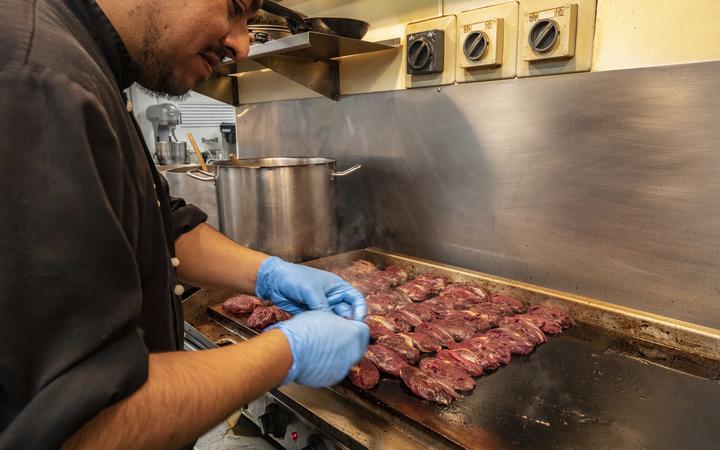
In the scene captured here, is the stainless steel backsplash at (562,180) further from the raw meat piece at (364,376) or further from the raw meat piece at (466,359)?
the raw meat piece at (364,376)

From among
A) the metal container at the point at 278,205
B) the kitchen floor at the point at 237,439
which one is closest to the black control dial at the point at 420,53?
the metal container at the point at 278,205

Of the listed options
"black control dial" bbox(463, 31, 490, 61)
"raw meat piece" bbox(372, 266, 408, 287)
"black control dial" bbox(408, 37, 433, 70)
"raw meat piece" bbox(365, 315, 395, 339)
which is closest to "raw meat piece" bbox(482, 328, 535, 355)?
"raw meat piece" bbox(365, 315, 395, 339)

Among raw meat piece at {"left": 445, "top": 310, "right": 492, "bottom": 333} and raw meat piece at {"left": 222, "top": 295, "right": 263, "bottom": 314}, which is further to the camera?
raw meat piece at {"left": 222, "top": 295, "right": 263, "bottom": 314}

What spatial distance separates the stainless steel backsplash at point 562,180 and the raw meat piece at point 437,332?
59cm

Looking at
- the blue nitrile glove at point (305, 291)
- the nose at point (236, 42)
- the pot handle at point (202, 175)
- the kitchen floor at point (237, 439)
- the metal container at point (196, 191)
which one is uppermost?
the nose at point (236, 42)

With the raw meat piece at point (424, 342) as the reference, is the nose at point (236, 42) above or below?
above

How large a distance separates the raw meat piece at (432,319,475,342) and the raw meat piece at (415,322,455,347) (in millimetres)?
14

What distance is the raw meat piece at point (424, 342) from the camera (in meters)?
1.68

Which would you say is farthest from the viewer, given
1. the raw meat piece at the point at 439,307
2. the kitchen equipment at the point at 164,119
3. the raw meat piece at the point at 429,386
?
the kitchen equipment at the point at 164,119

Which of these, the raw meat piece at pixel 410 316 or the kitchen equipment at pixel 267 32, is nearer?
the raw meat piece at pixel 410 316

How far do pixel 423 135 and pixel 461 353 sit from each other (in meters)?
1.24

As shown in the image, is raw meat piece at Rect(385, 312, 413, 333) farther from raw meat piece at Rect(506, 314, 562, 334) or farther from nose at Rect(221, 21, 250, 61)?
nose at Rect(221, 21, 250, 61)

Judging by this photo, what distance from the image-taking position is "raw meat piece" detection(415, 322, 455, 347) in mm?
1722

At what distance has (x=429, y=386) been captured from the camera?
54.6 inches
